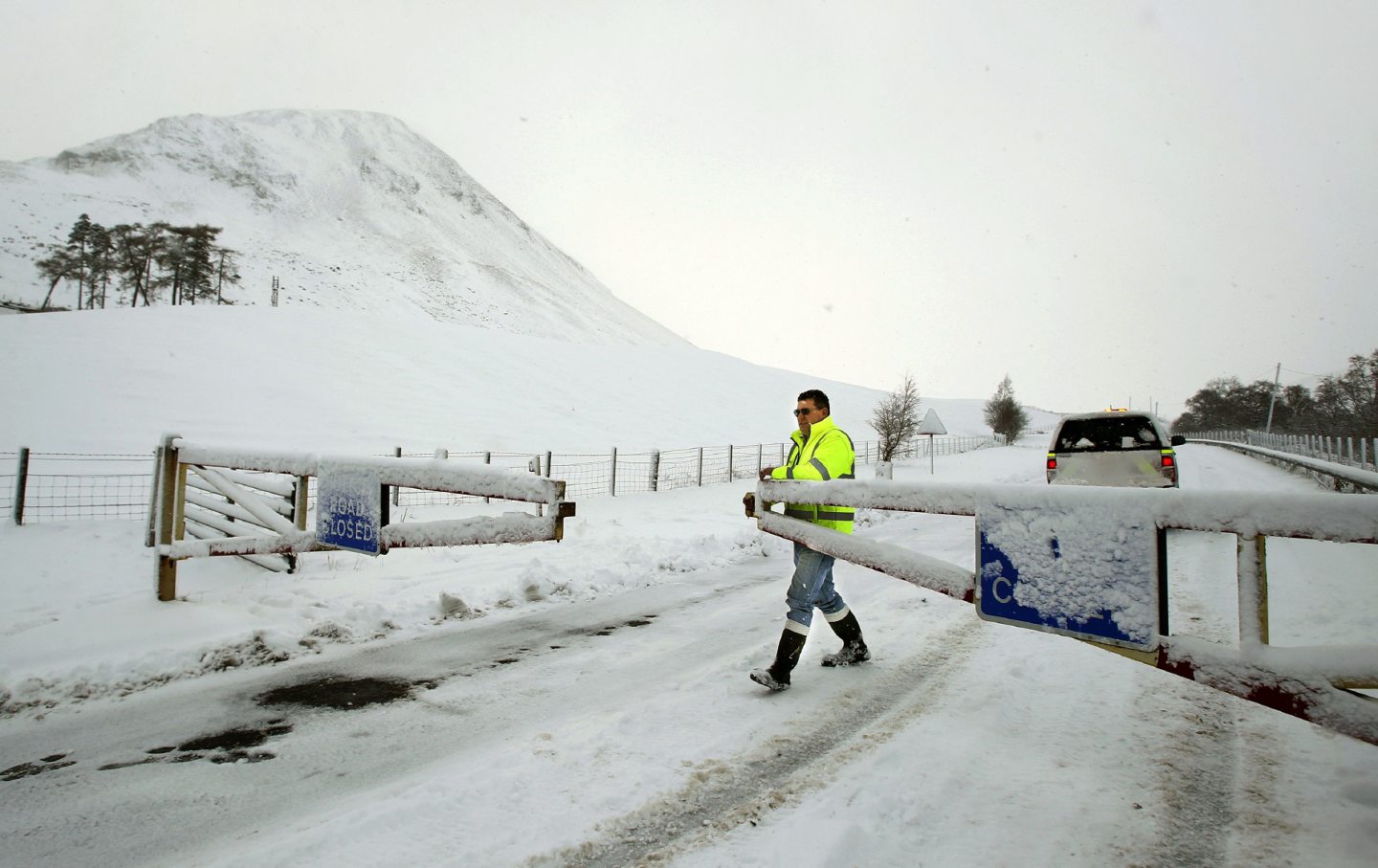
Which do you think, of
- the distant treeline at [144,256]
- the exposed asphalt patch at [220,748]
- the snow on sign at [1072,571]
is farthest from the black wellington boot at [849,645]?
the distant treeline at [144,256]

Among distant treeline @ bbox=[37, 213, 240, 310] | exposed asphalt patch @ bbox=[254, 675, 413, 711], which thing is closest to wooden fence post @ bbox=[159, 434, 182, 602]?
exposed asphalt patch @ bbox=[254, 675, 413, 711]

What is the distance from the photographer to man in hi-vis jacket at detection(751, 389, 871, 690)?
3979 mm

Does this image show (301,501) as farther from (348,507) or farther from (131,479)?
(131,479)

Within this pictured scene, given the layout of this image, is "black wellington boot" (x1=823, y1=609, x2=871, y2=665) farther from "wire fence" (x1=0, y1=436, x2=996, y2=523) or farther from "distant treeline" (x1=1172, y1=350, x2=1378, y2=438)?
"distant treeline" (x1=1172, y1=350, x2=1378, y2=438)

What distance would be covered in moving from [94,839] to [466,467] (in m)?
2.01

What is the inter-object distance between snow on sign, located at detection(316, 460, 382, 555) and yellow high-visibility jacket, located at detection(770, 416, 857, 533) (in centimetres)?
246

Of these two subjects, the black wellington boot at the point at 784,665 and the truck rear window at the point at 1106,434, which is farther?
the truck rear window at the point at 1106,434

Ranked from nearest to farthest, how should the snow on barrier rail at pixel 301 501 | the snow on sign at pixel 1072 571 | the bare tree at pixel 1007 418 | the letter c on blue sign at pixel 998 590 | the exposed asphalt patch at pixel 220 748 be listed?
the snow on sign at pixel 1072 571 → the letter c on blue sign at pixel 998 590 → the exposed asphalt patch at pixel 220 748 → the snow on barrier rail at pixel 301 501 → the bare tree at pixel 1007 418

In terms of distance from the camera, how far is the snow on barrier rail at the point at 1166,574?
5.87ft

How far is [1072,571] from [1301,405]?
96857 millimetres

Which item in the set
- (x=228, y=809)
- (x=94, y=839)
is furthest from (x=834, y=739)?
(x=94, y=839)

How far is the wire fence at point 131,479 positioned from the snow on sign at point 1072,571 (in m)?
4.10

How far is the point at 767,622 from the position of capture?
18.4ft

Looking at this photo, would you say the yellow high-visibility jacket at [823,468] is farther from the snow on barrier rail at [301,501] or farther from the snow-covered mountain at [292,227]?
the snow-covered mountain at [292,227]
